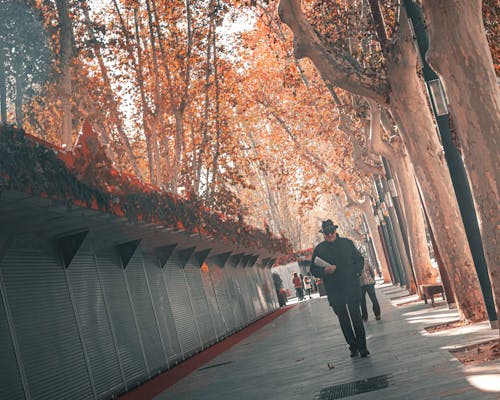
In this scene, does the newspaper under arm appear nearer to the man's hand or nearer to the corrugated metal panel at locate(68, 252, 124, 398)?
the man's hand

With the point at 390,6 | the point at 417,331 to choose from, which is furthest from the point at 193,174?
the point at 417,331

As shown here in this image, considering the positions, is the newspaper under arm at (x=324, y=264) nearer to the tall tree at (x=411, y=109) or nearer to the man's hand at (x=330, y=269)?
the man's hand at (x=330, y=269)

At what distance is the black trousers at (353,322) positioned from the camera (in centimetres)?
1164

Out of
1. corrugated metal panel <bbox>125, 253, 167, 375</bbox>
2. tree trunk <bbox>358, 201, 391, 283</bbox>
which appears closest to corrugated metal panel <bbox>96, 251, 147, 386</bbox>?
corrugated metal panel <bbox>125, 253, 167, 375</bbox>

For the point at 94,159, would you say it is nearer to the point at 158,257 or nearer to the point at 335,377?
the point at 335,377

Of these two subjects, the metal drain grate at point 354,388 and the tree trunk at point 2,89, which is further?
the tree trunk at point 2,89

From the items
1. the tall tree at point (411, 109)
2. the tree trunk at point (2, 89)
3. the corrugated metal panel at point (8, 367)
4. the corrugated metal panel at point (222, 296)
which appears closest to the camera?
the corrugated metal panel at point (8, 367)

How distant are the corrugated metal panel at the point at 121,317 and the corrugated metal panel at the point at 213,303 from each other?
9181 mm

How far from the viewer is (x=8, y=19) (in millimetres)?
19797

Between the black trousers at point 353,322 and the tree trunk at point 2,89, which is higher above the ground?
the tree trunk at point 2,89

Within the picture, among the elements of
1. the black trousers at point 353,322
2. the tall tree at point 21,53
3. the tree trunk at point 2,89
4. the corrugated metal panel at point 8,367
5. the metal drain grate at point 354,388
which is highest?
the tall tree at point 21,53

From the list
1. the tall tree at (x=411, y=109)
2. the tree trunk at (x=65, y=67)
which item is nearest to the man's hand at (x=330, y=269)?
the tall tree at (x=411, y=109)

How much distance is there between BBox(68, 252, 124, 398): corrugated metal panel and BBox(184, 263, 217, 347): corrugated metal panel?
822 centimetres

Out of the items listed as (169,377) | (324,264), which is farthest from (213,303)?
(324,264)
